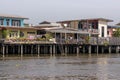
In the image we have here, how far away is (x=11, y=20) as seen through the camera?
8438cm

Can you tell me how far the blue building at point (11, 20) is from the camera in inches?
3269

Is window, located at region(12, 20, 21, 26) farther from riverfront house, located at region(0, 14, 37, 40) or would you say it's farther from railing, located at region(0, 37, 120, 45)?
railing, located at region(0, 37, 120, 45)

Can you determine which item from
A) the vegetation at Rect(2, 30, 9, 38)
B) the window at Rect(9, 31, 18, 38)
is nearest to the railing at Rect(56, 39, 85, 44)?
the window at Rect(9, 31, 18, 38)

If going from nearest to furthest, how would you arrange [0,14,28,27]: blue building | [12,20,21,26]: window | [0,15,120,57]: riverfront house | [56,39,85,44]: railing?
[0,15,120,57]: riverfront house
[0,14,28,27]: blue building
[12,20,21,26]: window
[56,39,85,44]: railing

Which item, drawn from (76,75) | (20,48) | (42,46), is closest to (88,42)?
(42,46)

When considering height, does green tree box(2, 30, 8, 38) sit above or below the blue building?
below

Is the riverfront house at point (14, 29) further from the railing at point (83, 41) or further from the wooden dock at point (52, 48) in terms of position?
the railing at point (83, 41)

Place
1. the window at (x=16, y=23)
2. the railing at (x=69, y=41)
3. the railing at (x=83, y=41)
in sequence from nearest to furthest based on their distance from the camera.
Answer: the railing at (x=83, y=41)
the window at (x=16, y=23)
the railing at (x=69, y=41)

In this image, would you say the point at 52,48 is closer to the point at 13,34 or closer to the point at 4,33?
the point at 13,34

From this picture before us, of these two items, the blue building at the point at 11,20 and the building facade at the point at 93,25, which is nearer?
the blue building at the point at 11,20

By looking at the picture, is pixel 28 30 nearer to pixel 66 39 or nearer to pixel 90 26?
pixel 66 39

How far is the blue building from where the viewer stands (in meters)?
83.0

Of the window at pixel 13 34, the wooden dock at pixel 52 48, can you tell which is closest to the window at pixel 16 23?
the window at pixel 13 34

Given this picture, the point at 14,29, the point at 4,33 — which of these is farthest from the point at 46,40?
the point at 4,33
